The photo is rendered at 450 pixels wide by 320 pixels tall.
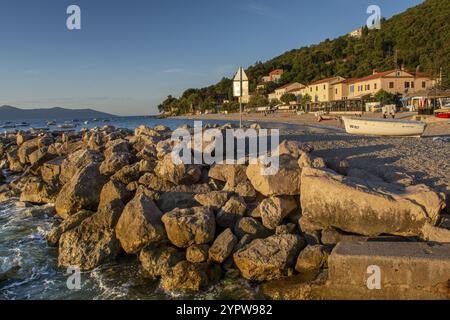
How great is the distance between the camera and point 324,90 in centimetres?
7394

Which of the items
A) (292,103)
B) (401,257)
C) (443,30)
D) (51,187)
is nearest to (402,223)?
(401,257)

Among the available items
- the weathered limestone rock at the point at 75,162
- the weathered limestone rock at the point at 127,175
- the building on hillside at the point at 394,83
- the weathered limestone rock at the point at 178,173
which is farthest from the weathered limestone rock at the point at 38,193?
the building on hillside at the point at 394,83

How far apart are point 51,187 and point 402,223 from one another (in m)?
10.9

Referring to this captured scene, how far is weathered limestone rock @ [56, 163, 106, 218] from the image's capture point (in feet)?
33.4

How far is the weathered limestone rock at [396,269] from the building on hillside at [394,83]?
5641cm

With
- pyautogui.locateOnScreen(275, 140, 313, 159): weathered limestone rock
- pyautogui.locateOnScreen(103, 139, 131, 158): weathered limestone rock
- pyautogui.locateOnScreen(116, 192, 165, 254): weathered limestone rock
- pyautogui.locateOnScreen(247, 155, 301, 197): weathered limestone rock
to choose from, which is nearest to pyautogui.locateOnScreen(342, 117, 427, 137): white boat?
pyautogui.locateOnScreen(275, 140, 313, 159): weathered limestone rock

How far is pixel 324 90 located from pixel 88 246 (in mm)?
71628

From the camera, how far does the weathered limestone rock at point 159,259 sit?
7102mm

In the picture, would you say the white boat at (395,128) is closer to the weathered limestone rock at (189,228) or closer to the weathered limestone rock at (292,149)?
the weathered limestone rock at (292,149)

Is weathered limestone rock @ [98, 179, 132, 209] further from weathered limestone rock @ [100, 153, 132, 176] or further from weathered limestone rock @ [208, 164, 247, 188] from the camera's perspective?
weathered limestone rock @ [208, 164, 247, 188]

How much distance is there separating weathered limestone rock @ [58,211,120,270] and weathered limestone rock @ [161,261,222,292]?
1686 mm

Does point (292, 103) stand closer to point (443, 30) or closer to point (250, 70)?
point (443, 30)

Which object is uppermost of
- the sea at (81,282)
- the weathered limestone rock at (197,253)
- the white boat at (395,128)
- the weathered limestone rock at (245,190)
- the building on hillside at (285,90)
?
the building on hillside at (285,90)

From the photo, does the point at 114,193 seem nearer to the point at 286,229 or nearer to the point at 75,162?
the point at 75,162
